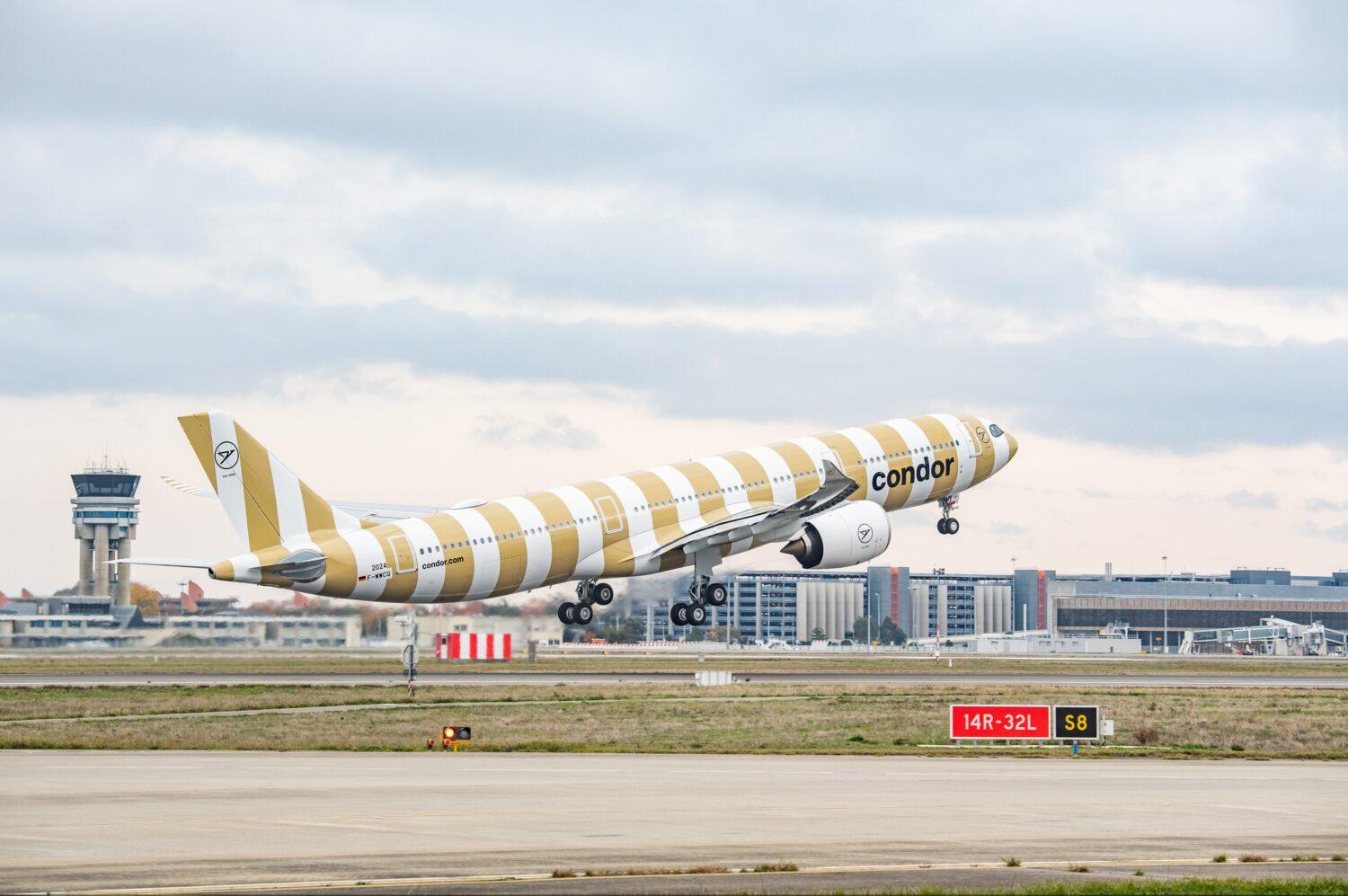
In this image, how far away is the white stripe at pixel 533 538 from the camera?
74.8 m

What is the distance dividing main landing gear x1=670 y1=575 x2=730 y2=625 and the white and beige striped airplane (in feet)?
0.29

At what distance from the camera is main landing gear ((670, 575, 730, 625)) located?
81.9 meters

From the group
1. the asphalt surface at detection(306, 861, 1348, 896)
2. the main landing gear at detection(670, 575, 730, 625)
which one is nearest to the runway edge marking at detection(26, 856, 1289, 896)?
the asphalt surface at detection(306, 861, 1348, 896)

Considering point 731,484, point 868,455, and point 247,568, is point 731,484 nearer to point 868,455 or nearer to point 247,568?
point 868,455

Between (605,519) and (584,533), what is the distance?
1.36 m

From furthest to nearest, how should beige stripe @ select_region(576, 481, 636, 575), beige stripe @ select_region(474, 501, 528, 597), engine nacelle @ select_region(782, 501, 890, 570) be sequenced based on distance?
engine nacelle @ select_region(782, 501, 890, 570), beige stripe @ select_region(576, 481, 636, 575), beige stripe @ select_region(474, 501, 528, 597)

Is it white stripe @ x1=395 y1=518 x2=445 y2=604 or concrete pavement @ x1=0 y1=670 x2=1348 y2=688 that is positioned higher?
white stripe @ x1=395 y1=518 x2=445 y2=604

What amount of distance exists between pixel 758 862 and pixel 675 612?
185ft

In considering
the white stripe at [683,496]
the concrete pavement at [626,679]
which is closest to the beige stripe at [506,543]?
the concrete pavement at [626,679]

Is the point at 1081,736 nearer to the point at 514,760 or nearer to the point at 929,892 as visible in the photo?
the point at 514,760

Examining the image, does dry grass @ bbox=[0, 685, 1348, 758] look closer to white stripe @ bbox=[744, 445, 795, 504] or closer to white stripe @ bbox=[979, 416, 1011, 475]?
white stripe @ bbox=[744, 445, 795, 504]

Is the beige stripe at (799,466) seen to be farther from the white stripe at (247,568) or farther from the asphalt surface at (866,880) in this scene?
the asphalt surface at (866,880)

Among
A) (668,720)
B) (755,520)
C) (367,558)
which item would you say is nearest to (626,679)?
(755,520)

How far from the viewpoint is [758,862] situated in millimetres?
26047
